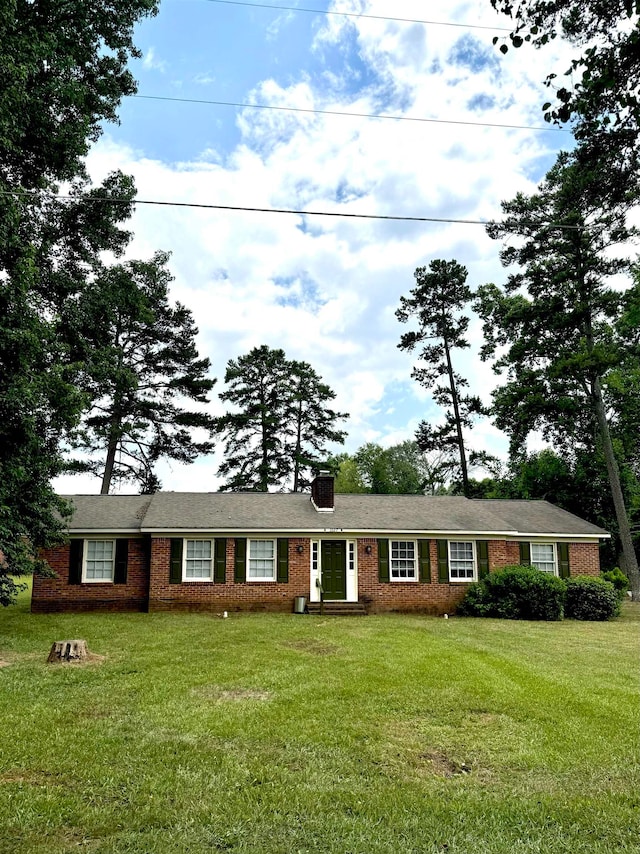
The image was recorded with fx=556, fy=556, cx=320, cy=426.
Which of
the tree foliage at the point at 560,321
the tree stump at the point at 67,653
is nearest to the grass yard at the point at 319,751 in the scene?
the tree stump at the point at 67,653

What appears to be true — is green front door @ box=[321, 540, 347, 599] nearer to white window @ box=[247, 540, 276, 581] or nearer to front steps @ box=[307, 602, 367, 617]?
front steps @ box=[307, 602, 367, 617]

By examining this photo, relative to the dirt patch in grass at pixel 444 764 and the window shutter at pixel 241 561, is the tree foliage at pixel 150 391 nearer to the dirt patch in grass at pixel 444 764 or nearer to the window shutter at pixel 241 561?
the window shutter at pixel 241 561

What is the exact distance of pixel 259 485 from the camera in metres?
34.5

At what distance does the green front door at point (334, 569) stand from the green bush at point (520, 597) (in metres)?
4.03

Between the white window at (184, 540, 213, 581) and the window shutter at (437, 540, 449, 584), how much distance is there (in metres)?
7.51

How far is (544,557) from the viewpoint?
19109 millimetres

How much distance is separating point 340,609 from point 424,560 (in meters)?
3.24

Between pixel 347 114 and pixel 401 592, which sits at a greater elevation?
pixel 347 114

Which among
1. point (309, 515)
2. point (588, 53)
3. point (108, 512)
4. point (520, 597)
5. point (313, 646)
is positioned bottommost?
point (313, 646)

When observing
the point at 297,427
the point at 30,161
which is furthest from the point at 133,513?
the point at 297,427

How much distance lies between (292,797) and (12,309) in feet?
33.9

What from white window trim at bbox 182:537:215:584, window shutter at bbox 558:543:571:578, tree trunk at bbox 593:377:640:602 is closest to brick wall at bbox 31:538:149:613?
white window trim at bbox 182:537:215:584

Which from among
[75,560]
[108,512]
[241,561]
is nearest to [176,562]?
[241,561]

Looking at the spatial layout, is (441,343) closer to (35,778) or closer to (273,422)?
(273,422)
